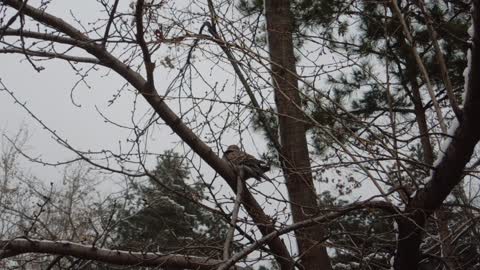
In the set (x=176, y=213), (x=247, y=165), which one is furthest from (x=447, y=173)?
(x=176, y=213)

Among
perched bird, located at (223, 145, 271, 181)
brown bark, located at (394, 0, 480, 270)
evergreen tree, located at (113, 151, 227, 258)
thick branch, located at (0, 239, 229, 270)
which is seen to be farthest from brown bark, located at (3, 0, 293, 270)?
brown bark, located at (394, 0, 480, 270)

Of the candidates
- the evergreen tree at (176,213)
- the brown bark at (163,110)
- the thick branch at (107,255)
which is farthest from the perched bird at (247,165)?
the thick branch at (107,255)

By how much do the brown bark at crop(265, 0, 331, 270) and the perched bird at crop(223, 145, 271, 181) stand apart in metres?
0.16

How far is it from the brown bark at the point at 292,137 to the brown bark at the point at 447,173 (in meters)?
0.56

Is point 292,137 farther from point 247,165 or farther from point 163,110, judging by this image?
point 163,110

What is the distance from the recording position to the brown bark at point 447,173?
2176 mm

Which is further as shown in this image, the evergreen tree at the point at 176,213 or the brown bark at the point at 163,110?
the evergreen tree at the point at 176,213

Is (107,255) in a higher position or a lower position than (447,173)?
higher

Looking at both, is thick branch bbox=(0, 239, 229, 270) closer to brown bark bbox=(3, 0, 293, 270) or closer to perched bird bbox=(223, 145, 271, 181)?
brown bark bbox=(3, 0, 293, 270)

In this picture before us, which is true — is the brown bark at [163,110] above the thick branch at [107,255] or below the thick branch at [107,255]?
above

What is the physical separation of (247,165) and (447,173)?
1333 mm

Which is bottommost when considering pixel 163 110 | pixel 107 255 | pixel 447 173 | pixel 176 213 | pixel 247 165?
pixel 447 173

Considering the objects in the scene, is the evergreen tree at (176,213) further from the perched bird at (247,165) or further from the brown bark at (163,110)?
the perched bird at (247,165)

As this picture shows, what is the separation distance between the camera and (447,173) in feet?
8.10
